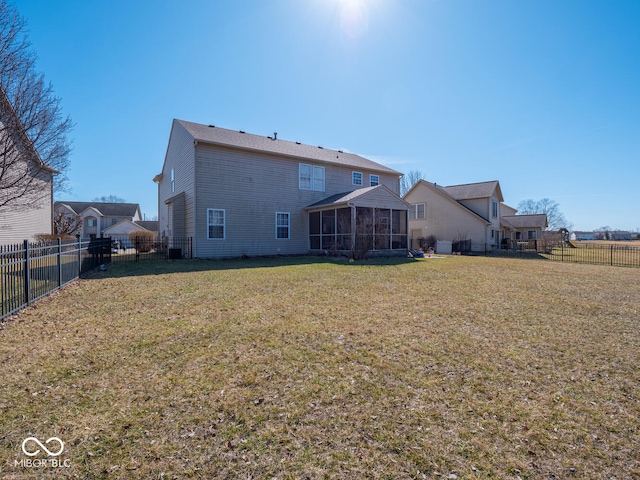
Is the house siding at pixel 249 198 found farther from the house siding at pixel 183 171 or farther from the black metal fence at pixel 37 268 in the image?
the black metal fence at pixel 37 268

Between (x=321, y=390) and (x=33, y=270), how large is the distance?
22.4 ft

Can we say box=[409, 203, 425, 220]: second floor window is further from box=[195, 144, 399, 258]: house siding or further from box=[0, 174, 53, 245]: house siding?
box=[0, 174, 53, 245]: house siding

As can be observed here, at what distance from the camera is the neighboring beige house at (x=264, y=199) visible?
1625cm

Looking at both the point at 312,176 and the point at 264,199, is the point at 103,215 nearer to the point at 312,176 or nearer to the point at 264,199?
the point at 264,199

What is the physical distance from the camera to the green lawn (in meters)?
2.43

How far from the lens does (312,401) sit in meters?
3.19

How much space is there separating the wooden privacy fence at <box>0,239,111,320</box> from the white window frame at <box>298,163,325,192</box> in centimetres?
1202

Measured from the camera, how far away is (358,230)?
16234mm

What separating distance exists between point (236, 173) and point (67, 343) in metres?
13.5

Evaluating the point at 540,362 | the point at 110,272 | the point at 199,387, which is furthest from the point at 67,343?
the point at 110,272

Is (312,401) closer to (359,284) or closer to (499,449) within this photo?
(499,449)

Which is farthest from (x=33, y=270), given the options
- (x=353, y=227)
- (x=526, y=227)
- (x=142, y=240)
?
(x=526, y=227)

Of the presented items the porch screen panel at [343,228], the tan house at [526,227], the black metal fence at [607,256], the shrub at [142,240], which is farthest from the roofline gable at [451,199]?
the shrub at [142,240]

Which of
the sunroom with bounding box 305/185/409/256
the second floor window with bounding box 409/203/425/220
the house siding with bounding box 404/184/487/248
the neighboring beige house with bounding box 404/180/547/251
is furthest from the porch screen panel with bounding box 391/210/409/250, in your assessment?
the second floor window with bounding box 409/203/425/220
